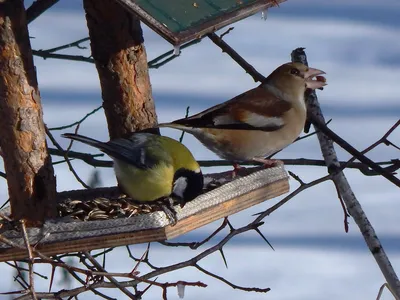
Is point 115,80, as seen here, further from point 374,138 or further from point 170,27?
point 374,138

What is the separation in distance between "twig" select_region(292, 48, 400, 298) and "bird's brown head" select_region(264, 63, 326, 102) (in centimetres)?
10

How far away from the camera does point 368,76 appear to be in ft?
25.5

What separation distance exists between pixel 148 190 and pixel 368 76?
4.72m

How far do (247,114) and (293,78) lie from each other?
1.71ft

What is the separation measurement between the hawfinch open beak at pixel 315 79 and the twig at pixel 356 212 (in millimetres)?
95

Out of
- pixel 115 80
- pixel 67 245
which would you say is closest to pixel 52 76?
pixel 115 80

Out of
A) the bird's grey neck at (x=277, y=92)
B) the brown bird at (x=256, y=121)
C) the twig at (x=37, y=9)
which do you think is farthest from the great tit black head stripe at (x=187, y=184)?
the bird's grey neck at (x=277, y=92)

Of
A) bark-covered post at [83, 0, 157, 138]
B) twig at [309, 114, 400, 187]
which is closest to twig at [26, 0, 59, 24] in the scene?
bark-covered post at [83, 0, 157, 138]

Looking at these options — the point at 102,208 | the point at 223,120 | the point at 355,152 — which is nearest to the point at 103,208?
the point at 102,208

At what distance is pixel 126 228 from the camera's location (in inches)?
116

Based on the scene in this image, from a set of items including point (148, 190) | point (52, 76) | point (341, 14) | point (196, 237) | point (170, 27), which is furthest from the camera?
point (341, 14)

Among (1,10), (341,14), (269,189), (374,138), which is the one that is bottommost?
(269,189)

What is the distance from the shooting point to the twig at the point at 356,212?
3.62 meters

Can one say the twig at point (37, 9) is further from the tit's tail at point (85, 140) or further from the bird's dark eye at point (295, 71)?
the bird's dark eye at point (295, 71)
